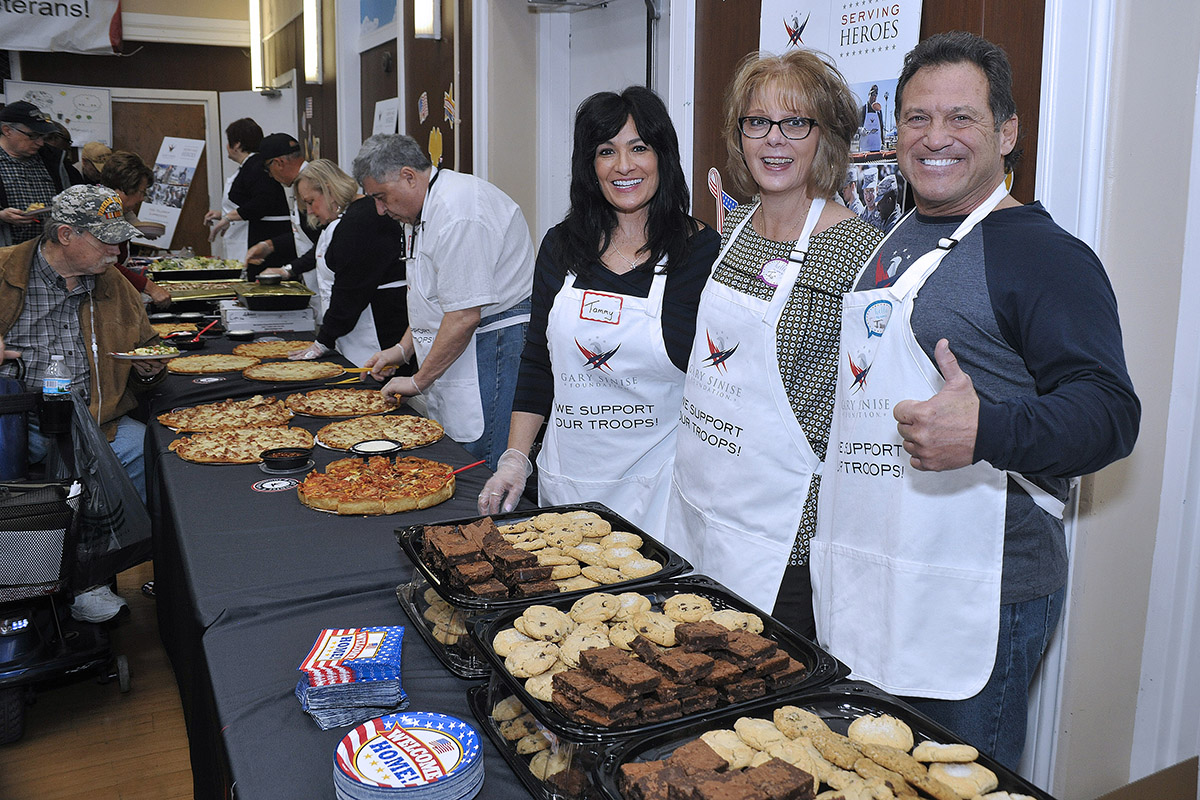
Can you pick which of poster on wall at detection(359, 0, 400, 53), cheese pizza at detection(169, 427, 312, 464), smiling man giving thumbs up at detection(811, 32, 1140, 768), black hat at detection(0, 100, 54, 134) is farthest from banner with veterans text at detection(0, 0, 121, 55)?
smiling man giving thumbs up at detection(811, 32, 1140, 768)

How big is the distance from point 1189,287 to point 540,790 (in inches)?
60.8

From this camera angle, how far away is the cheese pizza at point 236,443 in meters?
2.42

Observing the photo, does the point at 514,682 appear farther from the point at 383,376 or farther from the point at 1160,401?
the point at 383,376

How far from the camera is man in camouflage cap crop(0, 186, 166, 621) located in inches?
116

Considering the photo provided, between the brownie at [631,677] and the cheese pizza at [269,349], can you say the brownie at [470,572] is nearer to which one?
the brownie at [631,677]

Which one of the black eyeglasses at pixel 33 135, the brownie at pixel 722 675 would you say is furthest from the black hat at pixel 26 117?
the brownie at pixel 722 675

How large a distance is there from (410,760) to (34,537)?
1.77 meters

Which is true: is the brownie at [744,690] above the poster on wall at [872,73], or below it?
below

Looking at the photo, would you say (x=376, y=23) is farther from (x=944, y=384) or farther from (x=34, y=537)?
(x=944, y=384)

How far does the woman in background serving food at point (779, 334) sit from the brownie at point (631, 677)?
0.69 meters

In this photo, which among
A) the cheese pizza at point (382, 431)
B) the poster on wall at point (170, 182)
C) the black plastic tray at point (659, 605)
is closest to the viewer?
the black plastic tray at point (659, 605)

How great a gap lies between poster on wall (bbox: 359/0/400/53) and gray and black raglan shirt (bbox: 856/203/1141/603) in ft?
18.6

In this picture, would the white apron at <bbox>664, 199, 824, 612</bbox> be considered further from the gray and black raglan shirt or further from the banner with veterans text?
the banner with veterans text

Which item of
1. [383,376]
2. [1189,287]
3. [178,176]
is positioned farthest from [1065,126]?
[178,176]
